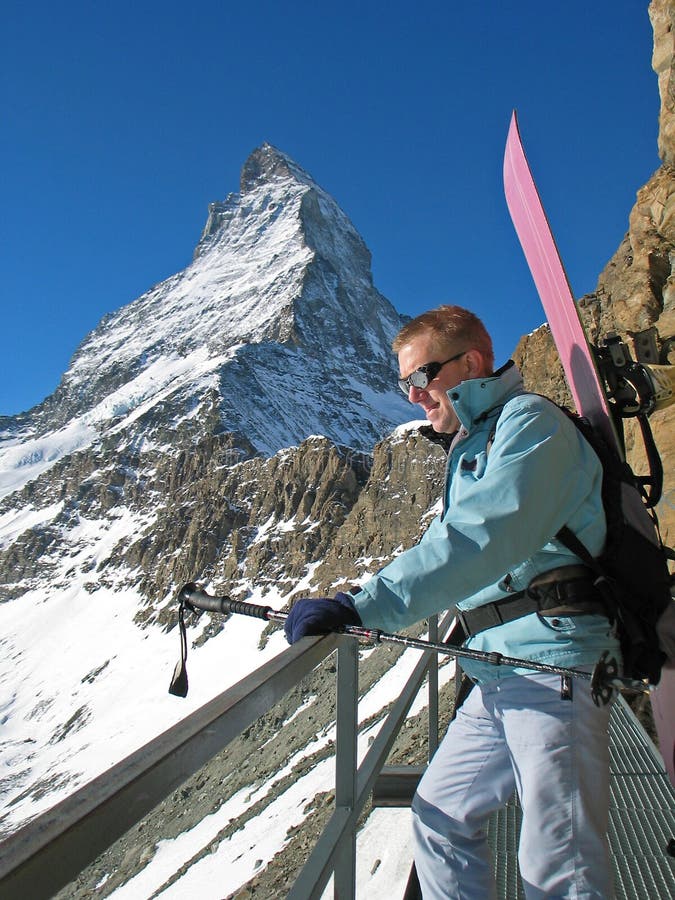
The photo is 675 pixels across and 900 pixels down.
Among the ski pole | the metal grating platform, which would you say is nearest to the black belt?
the ski pole

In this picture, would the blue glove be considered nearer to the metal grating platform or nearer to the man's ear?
the man's ear

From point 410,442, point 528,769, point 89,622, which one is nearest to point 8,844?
point 528,769

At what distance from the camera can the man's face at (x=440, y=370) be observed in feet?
8.65

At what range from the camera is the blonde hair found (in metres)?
2.65

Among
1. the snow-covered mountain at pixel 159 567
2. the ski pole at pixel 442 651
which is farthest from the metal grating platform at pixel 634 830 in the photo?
the snow-covered mountain at pixel 159 567

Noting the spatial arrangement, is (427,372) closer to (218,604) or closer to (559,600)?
(559,600)

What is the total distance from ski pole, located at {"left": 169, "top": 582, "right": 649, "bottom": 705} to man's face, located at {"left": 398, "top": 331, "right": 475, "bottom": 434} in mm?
915

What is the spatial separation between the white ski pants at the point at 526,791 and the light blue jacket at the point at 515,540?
15 cm

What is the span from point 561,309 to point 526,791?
7.79 feet

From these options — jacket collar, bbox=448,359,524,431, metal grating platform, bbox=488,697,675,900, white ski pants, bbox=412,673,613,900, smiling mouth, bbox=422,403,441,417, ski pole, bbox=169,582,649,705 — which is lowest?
metal grating platform, bbox=488,697,675,900

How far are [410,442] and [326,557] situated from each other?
18.1 metres

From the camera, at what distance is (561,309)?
134 inches

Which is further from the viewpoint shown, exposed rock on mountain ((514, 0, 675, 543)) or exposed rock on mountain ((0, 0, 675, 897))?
exposed rock on mountain ((0, 0, 675, 897))

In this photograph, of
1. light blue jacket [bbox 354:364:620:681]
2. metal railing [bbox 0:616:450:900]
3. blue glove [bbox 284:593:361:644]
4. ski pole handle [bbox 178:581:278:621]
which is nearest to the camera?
metal railing [bbox 0:616:450:900]
